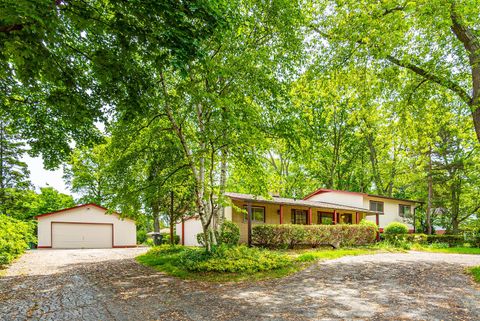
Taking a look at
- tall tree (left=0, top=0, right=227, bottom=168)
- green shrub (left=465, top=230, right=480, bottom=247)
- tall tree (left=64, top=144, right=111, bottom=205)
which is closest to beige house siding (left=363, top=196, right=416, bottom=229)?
green shrub (left=465, top=230, right=480, bottom=247)

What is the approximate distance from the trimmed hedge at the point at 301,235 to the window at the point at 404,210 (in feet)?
39.1

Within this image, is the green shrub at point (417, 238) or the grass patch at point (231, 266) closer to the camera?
the grass patch at point (231, 266)

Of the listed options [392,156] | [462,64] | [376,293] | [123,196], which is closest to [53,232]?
[123,196]

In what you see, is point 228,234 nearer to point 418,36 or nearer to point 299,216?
point 299,216

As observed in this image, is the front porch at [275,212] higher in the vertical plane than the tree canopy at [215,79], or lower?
lower

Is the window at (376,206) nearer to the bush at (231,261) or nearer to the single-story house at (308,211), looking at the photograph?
the single-story house at (308,211)

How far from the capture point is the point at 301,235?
15727 millimetres

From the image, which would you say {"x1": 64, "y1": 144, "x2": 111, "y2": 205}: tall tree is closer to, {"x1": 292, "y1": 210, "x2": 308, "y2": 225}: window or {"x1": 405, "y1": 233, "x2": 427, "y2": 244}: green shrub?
{"x1": 292, "y1": 210, "x2": 308, "y2": 225}: window

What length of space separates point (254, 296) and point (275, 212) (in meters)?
13.1

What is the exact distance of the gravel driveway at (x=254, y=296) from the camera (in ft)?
17.0

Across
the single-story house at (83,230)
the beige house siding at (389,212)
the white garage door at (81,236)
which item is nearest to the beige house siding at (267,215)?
the beige house siding at (389,212)

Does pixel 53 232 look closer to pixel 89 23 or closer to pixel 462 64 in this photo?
pixel 89 23

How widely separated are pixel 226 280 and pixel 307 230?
8.77 metres

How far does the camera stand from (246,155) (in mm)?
9977
